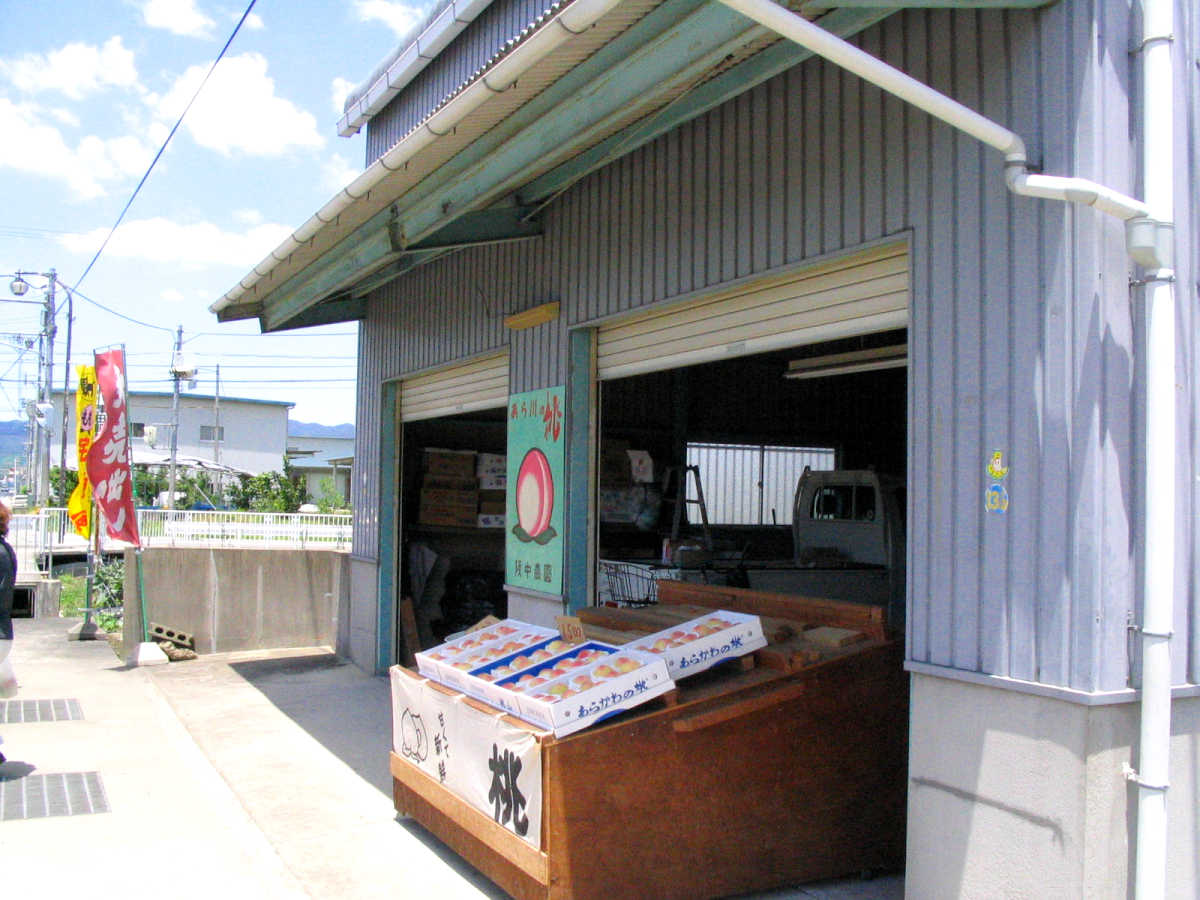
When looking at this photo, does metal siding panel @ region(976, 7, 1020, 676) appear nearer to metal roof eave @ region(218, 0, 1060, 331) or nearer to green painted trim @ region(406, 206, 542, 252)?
metal roof eave @ region(218, 0, 1060, 331)

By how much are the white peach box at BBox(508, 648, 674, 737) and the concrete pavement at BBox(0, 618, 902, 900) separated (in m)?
1.26

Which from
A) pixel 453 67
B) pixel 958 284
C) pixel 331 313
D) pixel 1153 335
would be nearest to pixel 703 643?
pixel 958 284

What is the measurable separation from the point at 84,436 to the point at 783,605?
10585 mm

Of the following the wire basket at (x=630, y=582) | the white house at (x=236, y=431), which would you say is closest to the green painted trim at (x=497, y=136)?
the wire basket at (x=630, y=582)

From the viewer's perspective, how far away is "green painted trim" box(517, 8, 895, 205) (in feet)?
16.0

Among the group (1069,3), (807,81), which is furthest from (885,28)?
(1069,3)

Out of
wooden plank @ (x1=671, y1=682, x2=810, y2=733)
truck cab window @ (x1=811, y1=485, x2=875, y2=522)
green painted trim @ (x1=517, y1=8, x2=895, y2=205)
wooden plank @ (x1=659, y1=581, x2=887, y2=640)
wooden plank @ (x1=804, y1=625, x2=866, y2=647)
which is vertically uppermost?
green painted trim @ (x1=517, y1=8, x2=895, y2=205)

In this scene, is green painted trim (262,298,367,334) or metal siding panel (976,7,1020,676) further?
green painted trim (262,298,367,334)

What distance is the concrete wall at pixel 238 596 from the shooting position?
13.7 meters

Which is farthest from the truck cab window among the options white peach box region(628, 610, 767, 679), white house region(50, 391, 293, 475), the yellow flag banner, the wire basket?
white house region(50, 391, 293, 475)

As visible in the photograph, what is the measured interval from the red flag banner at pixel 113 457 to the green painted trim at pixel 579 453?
262 inches

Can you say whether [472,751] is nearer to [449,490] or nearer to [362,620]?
[362,620]

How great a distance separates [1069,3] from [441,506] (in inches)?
391

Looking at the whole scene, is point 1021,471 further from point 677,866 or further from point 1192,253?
point 677,866
